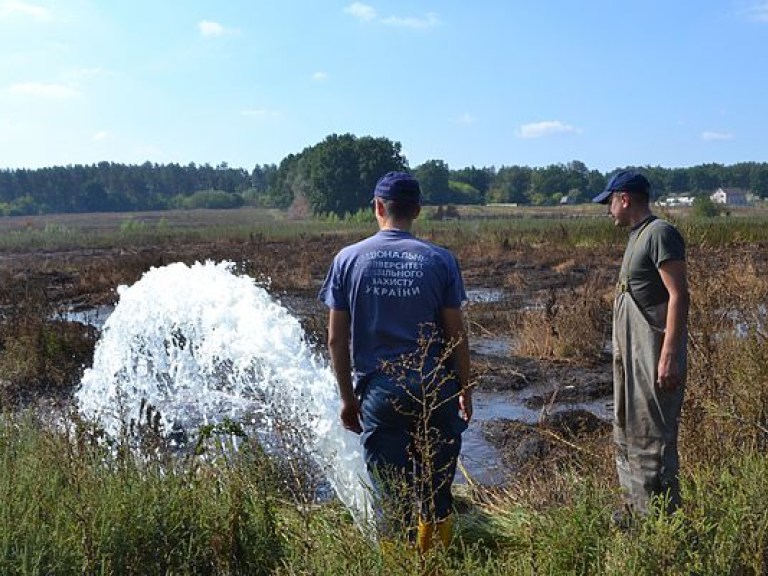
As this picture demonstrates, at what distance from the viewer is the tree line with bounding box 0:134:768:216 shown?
298 feet

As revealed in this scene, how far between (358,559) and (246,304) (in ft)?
21.8

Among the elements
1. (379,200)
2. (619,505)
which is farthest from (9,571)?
(619,505)

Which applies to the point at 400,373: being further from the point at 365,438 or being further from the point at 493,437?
the point at 493,437

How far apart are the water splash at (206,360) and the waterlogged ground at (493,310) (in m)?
0.45

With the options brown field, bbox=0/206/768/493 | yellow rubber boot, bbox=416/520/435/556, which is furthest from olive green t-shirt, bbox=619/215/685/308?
yellow rubber boot, bbox=416/520/435/556

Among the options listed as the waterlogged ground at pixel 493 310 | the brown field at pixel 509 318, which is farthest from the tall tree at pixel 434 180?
the brown field at pixel 509 318

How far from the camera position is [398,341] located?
3.77 meters

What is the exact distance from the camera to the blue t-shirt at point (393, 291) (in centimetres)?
374

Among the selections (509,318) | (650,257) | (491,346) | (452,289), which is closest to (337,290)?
(452,289)

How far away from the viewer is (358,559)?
126 inches

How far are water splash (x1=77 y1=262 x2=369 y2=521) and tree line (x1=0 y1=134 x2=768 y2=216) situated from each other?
7883 centimetres

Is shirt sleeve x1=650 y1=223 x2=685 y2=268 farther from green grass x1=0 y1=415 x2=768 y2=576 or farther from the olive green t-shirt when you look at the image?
green grass x1=0 y1=415 x2=768 y2=576

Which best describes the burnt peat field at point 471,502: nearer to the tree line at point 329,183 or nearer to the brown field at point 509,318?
the brown field at point 509,318

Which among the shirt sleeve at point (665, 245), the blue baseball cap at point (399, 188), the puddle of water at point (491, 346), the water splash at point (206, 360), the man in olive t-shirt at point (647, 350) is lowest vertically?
the puddle of water at point (491, 346)
